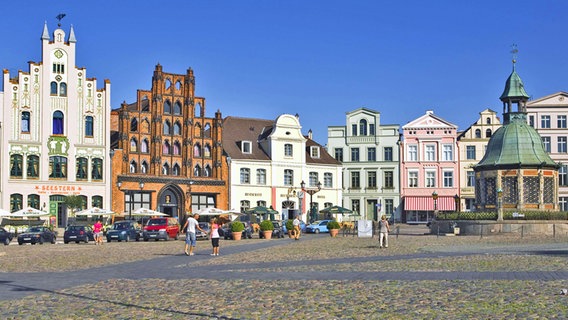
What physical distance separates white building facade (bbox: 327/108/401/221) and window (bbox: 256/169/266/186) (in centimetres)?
1086

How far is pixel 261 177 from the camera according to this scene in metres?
79.4

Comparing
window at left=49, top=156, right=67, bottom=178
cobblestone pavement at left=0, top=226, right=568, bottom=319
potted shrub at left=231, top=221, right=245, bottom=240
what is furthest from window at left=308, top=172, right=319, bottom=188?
cobblestone pavement at left=0, top=226, right=568, bottom=319

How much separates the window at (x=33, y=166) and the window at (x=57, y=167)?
3.54 ft

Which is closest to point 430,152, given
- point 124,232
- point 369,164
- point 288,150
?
point 369,164

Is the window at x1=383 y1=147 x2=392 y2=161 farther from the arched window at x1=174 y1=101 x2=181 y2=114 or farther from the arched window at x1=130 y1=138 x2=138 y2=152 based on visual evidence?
the arched window at x1=130 y1=138 x2=138 y2=152

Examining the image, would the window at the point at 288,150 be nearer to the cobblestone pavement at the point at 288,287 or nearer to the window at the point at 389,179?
the window at the point at 389,179

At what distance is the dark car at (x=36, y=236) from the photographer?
155ft

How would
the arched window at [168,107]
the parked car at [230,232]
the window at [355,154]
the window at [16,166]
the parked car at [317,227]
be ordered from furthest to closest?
1. the window at [355,154]
2. the arched window at [168,107]
3. the window at [16,166]
4. the parked car at [317,227]
5. the parked car at [230,232]

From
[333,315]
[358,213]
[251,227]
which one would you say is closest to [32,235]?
[251,227]

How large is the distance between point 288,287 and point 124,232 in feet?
111

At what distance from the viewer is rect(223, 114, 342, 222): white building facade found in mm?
78062

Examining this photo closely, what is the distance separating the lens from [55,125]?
6769cm

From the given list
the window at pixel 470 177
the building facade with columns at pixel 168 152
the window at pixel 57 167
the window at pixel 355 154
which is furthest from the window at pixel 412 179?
the window at pixel 57 167

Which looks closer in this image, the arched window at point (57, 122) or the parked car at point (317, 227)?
the parked car at point (317, 227)
